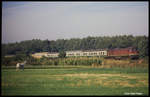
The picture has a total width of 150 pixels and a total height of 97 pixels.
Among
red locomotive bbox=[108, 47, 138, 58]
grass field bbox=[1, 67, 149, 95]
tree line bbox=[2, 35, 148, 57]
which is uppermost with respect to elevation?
tree line bbox=[2, 35, 148, 57]

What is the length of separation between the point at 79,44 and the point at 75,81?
2127 mm

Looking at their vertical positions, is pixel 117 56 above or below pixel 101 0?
below

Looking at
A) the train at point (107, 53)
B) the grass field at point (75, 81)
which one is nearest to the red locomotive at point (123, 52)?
the train at point (107, 53)

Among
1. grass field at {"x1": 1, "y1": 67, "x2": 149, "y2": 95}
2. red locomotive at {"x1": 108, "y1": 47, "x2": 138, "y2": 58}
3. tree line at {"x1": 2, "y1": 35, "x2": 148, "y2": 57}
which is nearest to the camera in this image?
grass field at {"x1": 1, "y1": 67, "x2": 149, "y2": 95}

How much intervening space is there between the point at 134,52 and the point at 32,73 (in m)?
4.40

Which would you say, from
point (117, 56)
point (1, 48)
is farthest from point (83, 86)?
point (1, 48)

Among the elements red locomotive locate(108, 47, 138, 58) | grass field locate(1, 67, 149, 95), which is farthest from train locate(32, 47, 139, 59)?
grass field locate(1, 67, 149, 95)

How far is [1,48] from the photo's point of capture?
957cm

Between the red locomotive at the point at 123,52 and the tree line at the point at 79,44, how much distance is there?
153 mm

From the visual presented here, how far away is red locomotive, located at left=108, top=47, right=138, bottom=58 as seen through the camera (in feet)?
34.7

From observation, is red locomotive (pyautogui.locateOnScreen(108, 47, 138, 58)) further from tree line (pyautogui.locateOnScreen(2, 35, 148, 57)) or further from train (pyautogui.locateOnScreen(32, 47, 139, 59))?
tree line (pyautogui.locateOnScreen(2, 35, 148, 57))

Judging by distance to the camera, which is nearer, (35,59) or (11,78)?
(11,78)

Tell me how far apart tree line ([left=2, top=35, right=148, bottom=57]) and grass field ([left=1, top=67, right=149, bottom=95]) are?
848 millimetres

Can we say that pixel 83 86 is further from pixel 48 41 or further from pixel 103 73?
pixel 48 41
